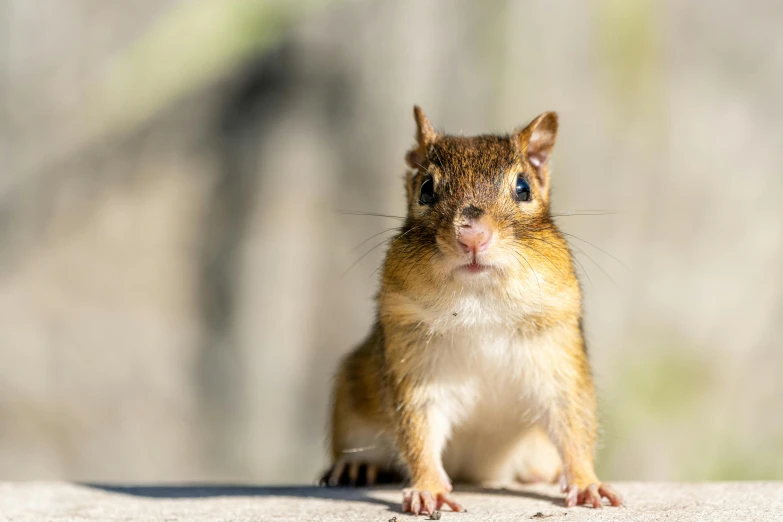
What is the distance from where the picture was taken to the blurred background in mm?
6074

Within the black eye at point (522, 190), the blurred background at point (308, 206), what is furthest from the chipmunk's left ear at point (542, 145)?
the blurred background at point (308, 206)

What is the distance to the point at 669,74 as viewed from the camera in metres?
6.14

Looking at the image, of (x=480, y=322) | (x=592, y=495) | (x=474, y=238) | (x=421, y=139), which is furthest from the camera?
(x=421, y=139)

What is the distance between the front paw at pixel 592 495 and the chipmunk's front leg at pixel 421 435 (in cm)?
41

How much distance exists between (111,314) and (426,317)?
3.64 metres

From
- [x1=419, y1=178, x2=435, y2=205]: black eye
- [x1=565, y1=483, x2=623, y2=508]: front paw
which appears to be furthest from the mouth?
[x1=565, y1=483, x2=623, y2=508]: front paw

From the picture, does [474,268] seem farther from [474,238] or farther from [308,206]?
[308,206]

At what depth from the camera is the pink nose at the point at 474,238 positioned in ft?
9.68

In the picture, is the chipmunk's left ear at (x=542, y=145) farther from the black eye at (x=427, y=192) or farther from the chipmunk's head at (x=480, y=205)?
the black eye at (x=427, y=192)

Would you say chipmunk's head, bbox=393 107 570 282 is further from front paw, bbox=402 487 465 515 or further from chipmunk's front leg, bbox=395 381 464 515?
front paw, bbox=402 487 465 515

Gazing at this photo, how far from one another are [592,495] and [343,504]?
0.83 metres

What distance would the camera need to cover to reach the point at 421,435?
11.2ft

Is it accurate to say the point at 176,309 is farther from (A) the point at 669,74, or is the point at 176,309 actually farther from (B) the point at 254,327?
(A) the point at 669,74

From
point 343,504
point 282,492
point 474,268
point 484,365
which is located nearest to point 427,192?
point 474,268
